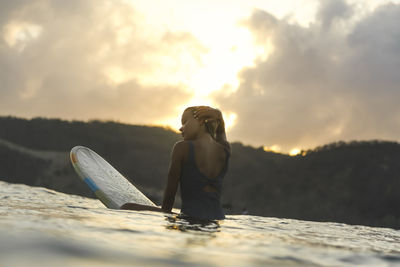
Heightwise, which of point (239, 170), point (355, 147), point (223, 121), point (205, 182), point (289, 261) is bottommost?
point (289, 261)

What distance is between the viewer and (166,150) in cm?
4022

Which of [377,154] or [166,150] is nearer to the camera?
[377,154]

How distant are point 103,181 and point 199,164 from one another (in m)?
1.63

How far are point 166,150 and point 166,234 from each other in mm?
37385

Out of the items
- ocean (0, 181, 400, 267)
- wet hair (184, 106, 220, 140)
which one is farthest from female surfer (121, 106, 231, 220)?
ocean (0, 181, 400, 267)

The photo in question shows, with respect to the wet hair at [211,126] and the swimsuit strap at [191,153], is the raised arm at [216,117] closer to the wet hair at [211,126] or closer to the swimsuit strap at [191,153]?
the wet hair at [211,126]

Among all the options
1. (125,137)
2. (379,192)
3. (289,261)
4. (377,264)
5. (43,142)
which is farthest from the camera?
(125,137)

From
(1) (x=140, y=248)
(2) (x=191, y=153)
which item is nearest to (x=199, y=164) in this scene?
(2) (x=191, y=153)

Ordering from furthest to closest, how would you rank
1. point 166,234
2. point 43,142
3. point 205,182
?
point 43,142 → point 205,182 → point 166,234

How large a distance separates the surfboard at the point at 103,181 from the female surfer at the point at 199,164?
853 millimetres

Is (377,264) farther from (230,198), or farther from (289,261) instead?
(230,198)

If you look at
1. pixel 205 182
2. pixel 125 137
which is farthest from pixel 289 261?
pixel 125 137

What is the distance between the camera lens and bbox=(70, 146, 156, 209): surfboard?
5.31 metres

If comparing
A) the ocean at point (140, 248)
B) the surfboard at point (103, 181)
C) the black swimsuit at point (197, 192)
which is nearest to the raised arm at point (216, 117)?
the black swimsuit at point (197, 192)
